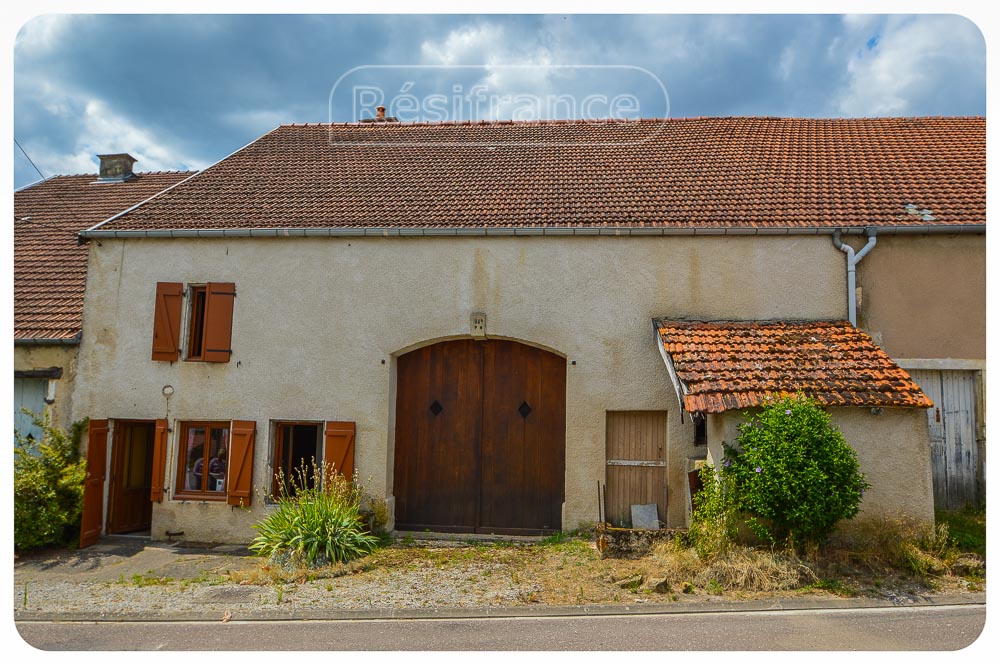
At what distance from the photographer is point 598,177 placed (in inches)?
408

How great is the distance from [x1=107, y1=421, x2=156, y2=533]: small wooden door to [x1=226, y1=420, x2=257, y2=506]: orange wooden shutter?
1436mm

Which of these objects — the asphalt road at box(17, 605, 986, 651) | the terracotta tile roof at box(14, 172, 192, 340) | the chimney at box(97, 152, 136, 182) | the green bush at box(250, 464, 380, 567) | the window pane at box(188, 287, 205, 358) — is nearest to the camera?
the asphalt road at box(17, 605, 986, 651)

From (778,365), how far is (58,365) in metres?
9.68

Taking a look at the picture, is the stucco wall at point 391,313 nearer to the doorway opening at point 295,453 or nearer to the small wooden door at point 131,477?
the doorway opening at point 295,453

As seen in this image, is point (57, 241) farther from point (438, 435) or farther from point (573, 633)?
point (573, 633)

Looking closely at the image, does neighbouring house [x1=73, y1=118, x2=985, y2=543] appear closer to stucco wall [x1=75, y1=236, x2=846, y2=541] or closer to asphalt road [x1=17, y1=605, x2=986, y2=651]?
stucco wall [x1=75, y1=236, x2=846, y2=541]

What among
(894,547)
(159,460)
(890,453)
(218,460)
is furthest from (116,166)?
(894,547)

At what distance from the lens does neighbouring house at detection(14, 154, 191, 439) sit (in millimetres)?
9531

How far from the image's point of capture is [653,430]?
8.98 metres

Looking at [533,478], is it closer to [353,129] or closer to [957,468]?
[957,468]

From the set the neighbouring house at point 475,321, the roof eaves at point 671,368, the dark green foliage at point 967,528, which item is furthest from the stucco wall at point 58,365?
the dark green foliage at point 967,528

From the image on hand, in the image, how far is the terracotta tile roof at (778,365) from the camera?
7172mm

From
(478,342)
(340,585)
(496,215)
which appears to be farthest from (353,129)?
(340,585)

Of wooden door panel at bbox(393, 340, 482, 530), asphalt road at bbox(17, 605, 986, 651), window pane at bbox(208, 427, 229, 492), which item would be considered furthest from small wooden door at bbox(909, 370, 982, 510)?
window pane at bbox(208, 427, 229, 492)
